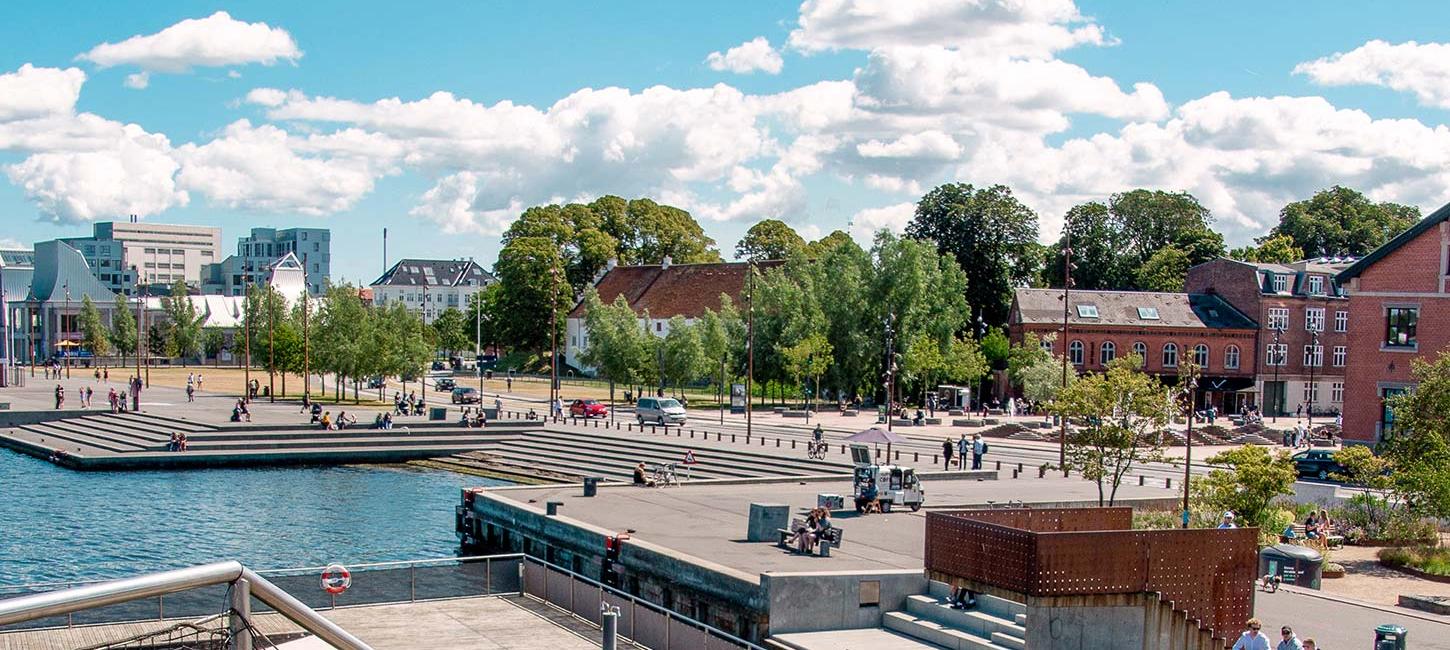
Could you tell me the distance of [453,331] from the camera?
131 m

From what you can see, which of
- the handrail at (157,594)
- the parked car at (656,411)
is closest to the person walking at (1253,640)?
the handrail at (157,594)

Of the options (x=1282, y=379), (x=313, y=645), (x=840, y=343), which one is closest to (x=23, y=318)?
(x=840, y=343)

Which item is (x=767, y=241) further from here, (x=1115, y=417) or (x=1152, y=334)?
(x=1115, y=417)

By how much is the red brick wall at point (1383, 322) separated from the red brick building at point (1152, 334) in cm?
3367

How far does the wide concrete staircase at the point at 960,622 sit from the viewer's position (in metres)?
21.2

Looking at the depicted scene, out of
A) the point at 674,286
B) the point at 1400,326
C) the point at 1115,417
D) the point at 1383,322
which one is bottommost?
the point at 1115,417

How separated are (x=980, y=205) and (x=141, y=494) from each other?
6991cm

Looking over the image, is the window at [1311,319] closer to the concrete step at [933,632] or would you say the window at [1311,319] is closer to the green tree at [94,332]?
the concrete step at [933,632]

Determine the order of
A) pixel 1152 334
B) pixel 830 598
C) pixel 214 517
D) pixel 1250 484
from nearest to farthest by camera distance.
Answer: pixel 830 598, pixel 1250 484, pixel 214 517, pixel 1152 334

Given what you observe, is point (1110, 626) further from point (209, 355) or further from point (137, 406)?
point (209, 355)

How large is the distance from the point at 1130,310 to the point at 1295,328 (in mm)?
11190

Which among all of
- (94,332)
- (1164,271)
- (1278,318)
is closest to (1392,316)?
(1278,318)

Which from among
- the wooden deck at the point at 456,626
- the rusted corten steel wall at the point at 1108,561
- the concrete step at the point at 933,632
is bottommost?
the wooden deck at the point at 456,626

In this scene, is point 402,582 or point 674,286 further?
point 674,286
